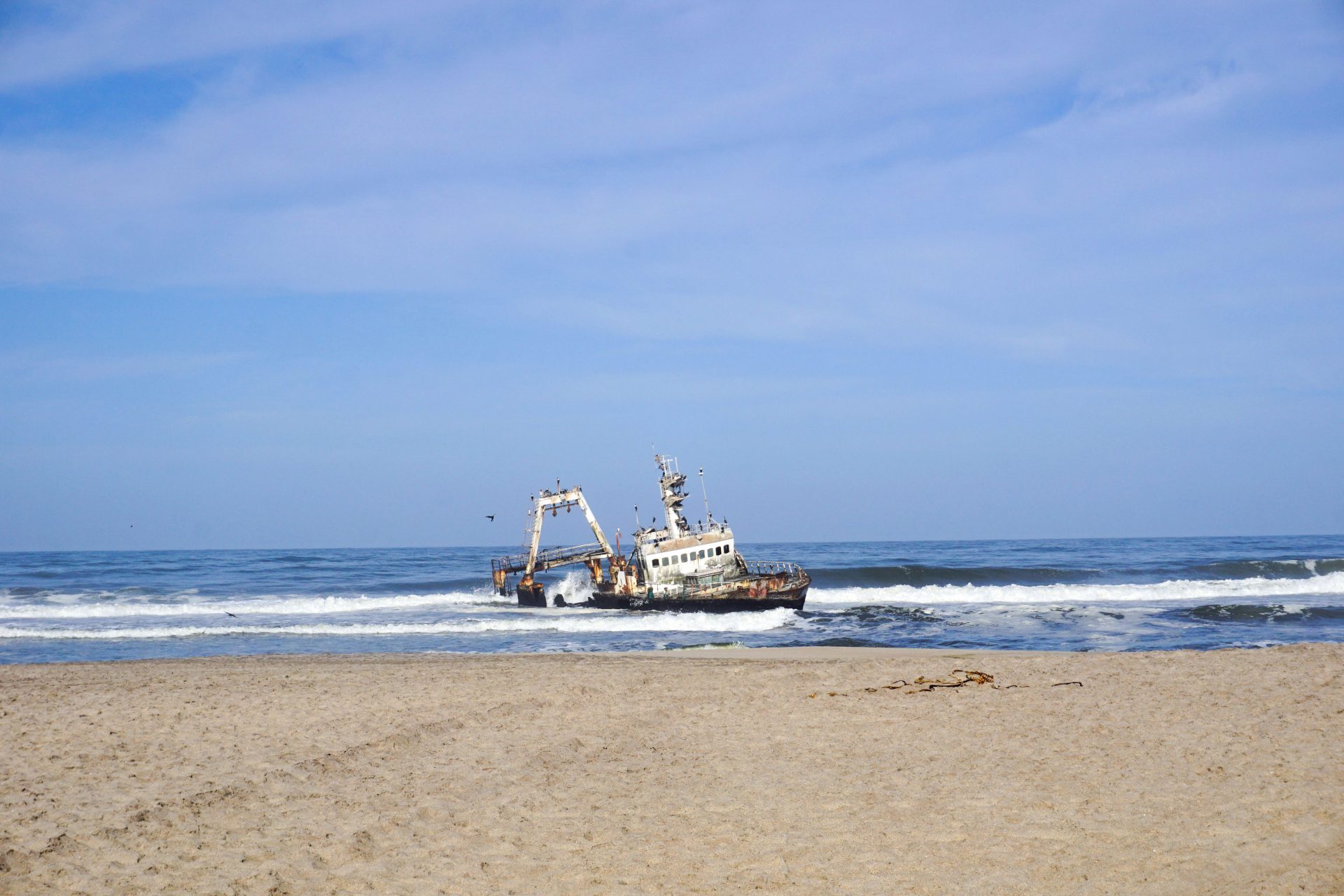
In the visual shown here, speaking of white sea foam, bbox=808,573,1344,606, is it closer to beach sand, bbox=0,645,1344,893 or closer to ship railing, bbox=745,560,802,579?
ship railing, bbox=745,560,802,579

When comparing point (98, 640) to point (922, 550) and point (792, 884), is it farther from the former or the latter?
point (922, 550)

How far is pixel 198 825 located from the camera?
912 cm

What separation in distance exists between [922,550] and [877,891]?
9220 cm

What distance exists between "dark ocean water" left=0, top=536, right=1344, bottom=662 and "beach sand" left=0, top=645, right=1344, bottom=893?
1152cm

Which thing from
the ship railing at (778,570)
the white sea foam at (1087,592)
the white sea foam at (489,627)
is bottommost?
the white sea foam at (1087,592)

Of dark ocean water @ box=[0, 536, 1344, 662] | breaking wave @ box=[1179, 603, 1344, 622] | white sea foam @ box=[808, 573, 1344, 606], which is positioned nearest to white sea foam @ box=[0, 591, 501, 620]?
dark ocean water @ box=[0, 536, 1344, 662]

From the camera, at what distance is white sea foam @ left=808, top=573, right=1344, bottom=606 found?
141ft

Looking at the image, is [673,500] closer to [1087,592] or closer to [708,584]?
Answer: [708,584]

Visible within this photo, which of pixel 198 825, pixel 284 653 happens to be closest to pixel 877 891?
pixel 198 825

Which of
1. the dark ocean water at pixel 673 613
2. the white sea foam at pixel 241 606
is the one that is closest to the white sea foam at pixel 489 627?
the dark ocean water at pixel 673 613

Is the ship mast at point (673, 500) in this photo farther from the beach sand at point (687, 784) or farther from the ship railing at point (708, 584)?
the beach sand at point (687, 784)

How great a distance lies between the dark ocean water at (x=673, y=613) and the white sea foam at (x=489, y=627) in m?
0.13

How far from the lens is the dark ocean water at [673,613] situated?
28.9 metres

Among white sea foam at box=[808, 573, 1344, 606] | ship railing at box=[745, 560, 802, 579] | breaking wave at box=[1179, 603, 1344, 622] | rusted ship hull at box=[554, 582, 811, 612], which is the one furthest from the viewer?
white sea foam at box=[808, 573, 1344, 606]
